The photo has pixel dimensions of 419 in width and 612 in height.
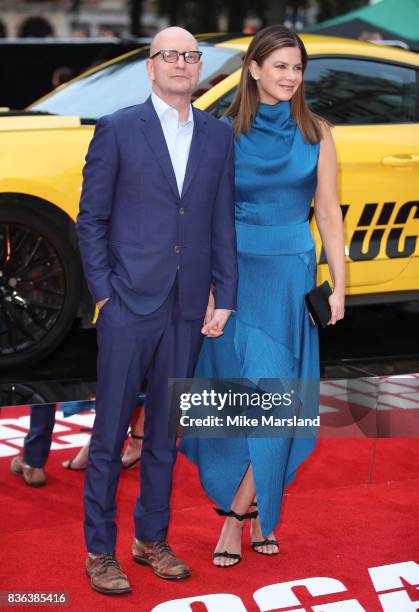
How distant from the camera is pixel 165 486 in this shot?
421cm

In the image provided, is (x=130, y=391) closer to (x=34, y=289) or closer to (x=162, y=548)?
(x=162, y=548)

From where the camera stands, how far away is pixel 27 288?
Answer: 18.6 feet

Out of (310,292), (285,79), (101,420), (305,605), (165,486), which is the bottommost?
(305,605)

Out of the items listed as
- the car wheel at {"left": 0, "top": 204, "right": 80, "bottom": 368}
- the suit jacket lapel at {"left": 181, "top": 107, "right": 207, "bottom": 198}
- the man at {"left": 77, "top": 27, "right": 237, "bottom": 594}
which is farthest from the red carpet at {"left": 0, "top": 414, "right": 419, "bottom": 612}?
the suit jacket lapel at {"left": 181, "top": 107, "right": 207, "bottom": 198}

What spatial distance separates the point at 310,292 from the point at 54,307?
6.05 ft

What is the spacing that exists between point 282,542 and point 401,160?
245cm

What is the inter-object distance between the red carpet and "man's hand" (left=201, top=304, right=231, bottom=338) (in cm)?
93

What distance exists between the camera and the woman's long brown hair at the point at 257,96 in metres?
4.09

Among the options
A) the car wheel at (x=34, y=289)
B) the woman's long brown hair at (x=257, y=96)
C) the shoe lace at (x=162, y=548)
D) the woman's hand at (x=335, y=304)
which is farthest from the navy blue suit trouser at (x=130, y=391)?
the car wheel at (x=34, y=289)

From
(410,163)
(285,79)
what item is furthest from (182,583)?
(410,163)

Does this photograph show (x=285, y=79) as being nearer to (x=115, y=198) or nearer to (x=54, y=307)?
(x=115, y=198)

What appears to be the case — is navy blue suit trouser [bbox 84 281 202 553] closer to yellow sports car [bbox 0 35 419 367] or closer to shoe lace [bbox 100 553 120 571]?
shoe lace [bbox 100 553 120 571]

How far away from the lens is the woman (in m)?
4.13

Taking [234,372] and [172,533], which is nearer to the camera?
[234,372]
